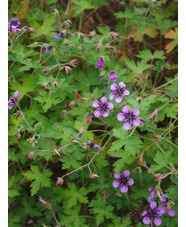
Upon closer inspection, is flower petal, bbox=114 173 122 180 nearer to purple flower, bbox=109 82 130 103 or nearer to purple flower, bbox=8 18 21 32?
purple flower, bbox=109 82 130 103

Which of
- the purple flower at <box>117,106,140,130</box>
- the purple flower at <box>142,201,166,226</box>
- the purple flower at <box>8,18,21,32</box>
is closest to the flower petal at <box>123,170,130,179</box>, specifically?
the purple flower at <box>142,201,166,226</box>

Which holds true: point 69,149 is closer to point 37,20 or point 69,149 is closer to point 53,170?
point 53,170

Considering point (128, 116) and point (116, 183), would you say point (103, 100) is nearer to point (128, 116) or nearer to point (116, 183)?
point (128, 116)

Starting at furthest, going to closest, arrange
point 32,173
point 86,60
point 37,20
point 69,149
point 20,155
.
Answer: point 37,20 < point 86,60 < point 20,155 < point 32,173 < point 69,149

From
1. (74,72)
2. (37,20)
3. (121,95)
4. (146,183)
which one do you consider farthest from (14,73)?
(146,183)

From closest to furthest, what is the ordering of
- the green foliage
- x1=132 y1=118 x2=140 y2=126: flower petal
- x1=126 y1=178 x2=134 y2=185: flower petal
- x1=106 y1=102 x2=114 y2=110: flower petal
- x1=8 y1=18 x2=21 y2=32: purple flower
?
x1=132 y1=118 x2=140 y2=126: flower petal < x1=106 y1=102 x2=114 y2=110: flower petal < x1=126 y1=178 x2=134 y2=185: flower petal < the green foliage < x1=8 y1=18 x2=21 y2=32: purple flower

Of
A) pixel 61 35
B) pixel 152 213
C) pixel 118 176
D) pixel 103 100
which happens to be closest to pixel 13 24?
pixel 61 35

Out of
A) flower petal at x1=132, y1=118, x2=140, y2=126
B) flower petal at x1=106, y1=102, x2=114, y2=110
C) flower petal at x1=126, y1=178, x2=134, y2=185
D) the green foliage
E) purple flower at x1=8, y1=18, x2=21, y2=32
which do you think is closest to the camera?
flower petal at x1=132, y1=118, x2=140, y2=126
